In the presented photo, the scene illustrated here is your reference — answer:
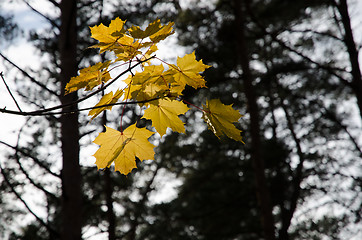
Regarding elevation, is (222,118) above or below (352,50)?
below

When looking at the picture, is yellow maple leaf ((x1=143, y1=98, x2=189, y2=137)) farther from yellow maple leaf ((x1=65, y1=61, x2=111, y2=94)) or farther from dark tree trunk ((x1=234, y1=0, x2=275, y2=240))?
dark tree trunk ((x1=234, y1=0, x2=275, y2=240))

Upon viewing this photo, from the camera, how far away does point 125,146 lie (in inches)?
38.1

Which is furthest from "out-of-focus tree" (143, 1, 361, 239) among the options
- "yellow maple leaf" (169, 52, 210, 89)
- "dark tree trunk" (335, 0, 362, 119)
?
"yellow maple leaf" (169, 52, 210, 89)

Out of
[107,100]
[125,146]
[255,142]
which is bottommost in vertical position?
[125,146]

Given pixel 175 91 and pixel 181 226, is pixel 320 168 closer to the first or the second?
pixel 181 226

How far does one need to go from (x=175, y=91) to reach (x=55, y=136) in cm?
527

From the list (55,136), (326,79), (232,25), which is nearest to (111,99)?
(55,136)

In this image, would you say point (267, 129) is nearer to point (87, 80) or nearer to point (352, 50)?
point (352, 50)

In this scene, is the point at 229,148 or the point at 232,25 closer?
the point at 232,25

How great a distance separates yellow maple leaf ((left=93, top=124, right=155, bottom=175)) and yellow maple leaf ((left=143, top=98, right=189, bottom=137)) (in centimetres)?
4

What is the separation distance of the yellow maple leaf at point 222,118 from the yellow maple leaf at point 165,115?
0.09 m

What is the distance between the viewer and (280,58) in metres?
7.73

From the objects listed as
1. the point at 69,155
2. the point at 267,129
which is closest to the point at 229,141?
the point at 69,155

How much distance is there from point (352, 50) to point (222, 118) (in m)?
3.54
